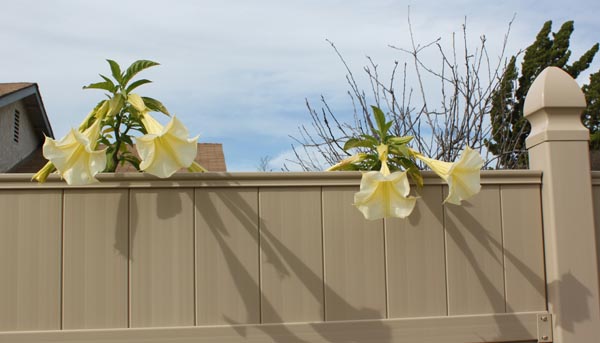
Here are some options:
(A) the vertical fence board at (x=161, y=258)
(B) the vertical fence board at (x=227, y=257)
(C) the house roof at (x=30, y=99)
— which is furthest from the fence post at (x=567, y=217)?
(C) the house roof at (x=30, y=99)

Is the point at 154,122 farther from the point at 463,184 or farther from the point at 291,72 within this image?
the point at 291,72

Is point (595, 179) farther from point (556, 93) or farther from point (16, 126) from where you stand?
point (16, 126)

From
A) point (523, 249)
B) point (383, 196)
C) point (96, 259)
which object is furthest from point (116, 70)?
point (523, 249)

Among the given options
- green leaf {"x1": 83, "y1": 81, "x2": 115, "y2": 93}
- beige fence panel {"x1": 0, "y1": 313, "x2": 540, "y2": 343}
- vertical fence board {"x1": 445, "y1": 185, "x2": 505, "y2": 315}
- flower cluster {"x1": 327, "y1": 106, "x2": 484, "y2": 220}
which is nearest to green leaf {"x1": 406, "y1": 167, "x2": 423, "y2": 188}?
flower cluster {"x1": 327, "y1": 106, "x2": 484, "y2": 220}

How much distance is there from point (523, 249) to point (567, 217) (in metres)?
0.22

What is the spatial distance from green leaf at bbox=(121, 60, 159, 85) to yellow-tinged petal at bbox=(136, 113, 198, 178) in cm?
41

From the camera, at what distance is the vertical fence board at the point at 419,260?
2496mm

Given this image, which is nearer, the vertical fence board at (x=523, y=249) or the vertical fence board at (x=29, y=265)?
the vertical fence board at (x=29, y=265)

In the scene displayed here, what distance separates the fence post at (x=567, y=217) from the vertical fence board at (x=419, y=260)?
1.51ft

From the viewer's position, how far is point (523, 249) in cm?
261

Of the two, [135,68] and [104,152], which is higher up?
[135,68]

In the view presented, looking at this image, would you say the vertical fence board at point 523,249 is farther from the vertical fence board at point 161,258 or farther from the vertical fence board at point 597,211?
the vertical fence board at point 161,258

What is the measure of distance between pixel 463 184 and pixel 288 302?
78 centimetres

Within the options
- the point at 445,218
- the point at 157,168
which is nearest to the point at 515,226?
the point at 445,218
